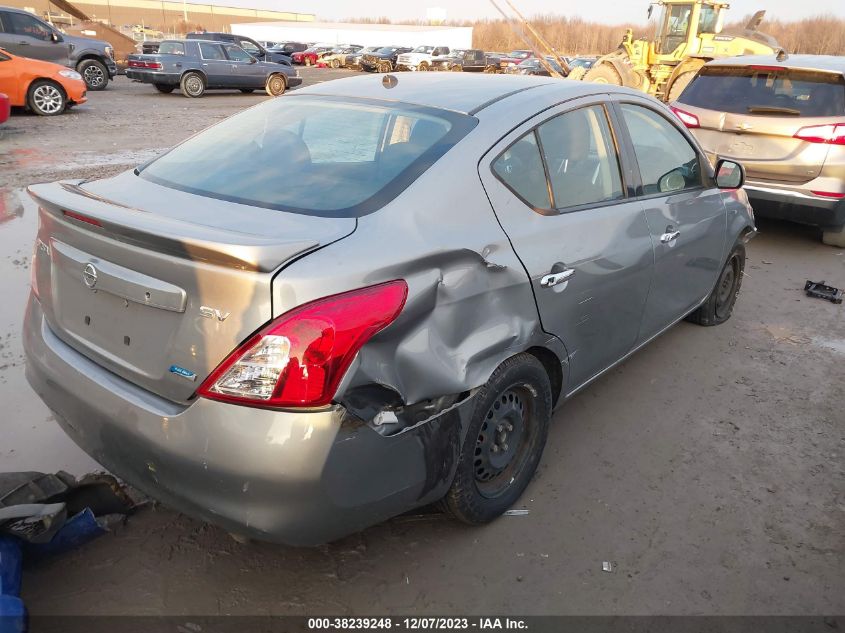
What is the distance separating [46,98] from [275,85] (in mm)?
8981

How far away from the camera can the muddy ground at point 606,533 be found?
7.84 ft

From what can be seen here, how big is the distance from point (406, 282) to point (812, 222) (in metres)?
5.74

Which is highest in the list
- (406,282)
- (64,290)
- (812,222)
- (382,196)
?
(382,196)

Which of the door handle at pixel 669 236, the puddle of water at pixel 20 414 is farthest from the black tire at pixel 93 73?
the door handle at pixel 669 236

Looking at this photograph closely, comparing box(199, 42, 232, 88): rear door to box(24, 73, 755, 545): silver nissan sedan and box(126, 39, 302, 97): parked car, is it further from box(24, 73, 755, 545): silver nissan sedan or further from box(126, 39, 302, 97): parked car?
box(24, 73, 755, 545): silver nissan sedan

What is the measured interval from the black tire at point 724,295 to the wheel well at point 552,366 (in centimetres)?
210

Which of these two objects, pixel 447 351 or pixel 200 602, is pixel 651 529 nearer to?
pixel 447 351

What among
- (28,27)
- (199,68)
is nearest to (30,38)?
(28,27)

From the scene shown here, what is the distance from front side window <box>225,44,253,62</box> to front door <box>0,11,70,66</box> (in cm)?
484

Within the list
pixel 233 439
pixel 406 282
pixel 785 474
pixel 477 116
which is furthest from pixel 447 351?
pixel 785 474

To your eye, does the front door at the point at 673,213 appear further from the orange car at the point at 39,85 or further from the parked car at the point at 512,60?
the parked car at the point at 512,60

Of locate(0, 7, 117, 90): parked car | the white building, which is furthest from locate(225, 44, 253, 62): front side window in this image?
the white building

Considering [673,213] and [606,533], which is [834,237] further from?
[606,533]

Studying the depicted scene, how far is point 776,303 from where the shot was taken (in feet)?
17.6
